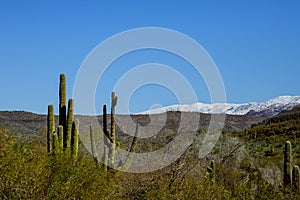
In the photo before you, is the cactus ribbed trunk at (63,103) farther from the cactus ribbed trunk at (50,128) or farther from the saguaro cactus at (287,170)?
the saguaro cactus at (287,170)

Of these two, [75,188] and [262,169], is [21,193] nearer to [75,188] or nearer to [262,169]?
[75,188]

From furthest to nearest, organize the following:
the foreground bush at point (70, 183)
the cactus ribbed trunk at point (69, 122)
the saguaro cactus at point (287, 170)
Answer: the saguaro cactus at point (287, 170), the cactus ribbed trunk at point (69, 122), the foreground bush at point (70, 183)

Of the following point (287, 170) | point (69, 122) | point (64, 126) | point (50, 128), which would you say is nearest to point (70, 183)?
point (50, 128)

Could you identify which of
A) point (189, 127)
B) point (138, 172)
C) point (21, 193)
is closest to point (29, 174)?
point (21, 193)

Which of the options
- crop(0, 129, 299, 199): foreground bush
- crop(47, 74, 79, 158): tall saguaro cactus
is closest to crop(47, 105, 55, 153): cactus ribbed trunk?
crop(47, 74, 79, 158): tall saguaro cactus

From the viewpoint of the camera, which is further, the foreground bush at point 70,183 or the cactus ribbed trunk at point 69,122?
the cactus ribbed trunk at point 69,122

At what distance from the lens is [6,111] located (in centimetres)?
6281

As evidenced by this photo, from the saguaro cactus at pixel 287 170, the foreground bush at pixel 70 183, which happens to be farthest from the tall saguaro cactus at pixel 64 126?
the saguaro cactus at pixel 287 170

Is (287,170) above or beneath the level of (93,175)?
beneath

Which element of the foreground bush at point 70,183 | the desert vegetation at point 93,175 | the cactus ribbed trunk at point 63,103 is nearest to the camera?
the foreground bush at point 70,183

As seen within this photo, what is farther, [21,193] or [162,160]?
[162,160]

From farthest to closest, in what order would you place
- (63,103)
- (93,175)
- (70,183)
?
(63,103), (93,175), (70,183)

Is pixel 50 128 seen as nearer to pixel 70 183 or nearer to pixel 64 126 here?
pixel 64 126

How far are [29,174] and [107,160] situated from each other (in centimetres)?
941
